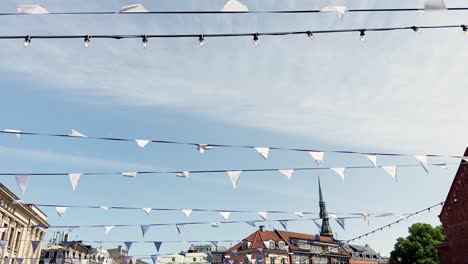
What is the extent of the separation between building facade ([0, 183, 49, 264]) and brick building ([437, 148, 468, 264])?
32.0 meters

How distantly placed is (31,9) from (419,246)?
1975 inches

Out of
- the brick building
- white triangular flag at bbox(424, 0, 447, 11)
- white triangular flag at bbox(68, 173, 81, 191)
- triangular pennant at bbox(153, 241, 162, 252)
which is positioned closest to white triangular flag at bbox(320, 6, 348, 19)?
white triangular flag at bbox(424, 0, 447, 11)

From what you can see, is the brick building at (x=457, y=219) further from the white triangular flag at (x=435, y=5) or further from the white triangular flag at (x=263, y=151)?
the white triangular flag at (x=435, y=5)

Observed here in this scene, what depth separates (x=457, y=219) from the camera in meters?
27.6

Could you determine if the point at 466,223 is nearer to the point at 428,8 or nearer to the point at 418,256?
the point at 418,256

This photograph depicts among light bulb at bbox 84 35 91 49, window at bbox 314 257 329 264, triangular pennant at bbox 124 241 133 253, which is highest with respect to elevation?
light bulb at bbox 84 35 91 49

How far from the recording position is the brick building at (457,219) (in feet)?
86.9

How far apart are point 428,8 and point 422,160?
5.43m

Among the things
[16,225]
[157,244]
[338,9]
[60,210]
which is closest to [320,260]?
[16,225]

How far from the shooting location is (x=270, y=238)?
203 feet

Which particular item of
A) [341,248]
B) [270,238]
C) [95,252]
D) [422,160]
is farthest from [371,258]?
[422,160]

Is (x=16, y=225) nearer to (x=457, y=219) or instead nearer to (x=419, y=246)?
(x=457, y=219)

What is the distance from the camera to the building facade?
106ft

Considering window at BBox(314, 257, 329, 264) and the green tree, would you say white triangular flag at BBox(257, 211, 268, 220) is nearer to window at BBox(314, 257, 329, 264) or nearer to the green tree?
the green tree
